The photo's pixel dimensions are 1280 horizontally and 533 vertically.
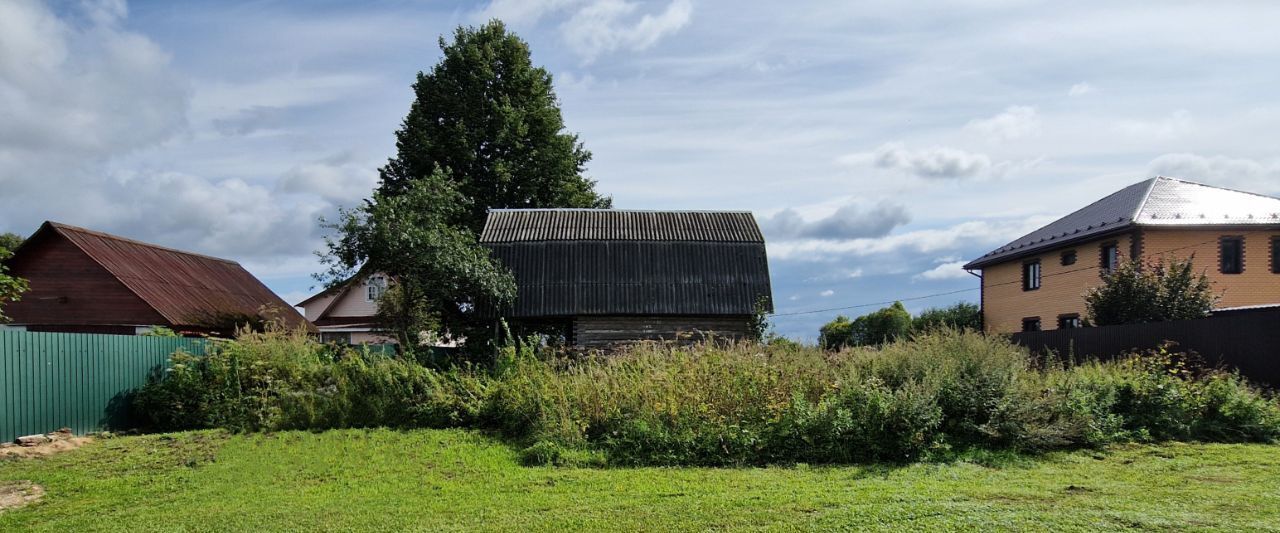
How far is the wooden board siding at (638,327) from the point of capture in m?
20.4

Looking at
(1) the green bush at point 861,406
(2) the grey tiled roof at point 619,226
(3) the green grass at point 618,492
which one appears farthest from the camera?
(2) the grey tiled roof at point 619,226

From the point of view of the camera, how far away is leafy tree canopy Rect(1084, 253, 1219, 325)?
2012cm

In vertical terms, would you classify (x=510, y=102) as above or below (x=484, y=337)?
above

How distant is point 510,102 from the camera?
31.5 metres

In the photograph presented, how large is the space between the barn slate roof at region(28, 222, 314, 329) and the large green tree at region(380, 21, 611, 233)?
572cm

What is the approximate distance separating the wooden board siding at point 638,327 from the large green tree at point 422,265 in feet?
6.64

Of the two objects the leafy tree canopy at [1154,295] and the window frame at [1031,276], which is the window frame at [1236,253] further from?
the leafy tree canopy at [1154,295]

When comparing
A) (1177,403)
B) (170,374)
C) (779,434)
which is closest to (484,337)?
(170,374)

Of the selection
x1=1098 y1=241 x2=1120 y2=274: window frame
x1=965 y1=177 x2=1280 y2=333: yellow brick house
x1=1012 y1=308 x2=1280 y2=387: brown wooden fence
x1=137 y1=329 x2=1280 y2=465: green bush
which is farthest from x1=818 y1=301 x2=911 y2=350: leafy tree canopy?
x1=137 y1=329 x2=1280 y2=465: green bush

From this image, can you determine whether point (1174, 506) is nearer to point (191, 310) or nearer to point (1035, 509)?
point (1035, 509)

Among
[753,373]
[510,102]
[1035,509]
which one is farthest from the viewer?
[510,102]

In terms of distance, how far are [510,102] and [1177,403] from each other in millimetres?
24016

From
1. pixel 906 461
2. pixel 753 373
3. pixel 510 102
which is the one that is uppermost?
pixel 510 102

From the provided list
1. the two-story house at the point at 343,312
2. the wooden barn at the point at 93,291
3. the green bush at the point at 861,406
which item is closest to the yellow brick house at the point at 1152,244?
the green bush at the point at 861,406
